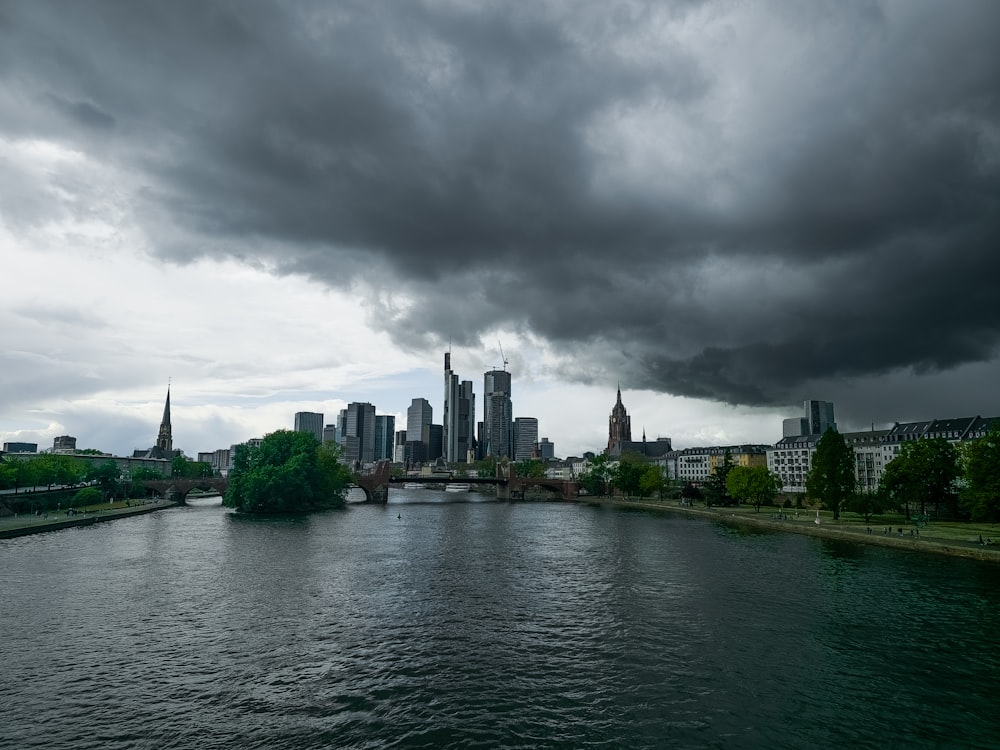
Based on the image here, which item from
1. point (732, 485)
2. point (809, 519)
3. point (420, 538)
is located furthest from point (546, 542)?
point (732, 485)

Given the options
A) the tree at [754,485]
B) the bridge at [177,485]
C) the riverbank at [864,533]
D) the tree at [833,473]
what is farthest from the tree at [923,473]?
the bridge at [177,485]

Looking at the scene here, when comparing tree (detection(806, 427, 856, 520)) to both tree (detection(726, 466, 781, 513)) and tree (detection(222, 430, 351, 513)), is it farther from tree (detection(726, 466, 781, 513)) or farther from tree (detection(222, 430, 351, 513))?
tree (detection(222, 430, 351, 513))

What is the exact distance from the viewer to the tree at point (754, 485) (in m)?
149

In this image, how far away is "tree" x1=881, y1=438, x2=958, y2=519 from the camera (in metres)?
113

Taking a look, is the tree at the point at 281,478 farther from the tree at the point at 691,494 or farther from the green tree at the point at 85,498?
the tree at the point at 691,494

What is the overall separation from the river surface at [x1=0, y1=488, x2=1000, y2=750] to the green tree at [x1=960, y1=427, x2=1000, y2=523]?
29256 millimetres

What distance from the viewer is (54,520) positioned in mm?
114062

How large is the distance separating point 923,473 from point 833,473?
1476 centimetres

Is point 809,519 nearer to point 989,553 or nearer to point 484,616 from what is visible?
point 989,553

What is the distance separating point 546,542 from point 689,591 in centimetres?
4317

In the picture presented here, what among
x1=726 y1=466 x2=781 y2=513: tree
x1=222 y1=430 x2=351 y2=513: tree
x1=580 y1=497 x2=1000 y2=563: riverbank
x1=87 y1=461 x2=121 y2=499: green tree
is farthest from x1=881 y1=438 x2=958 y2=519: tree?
x1=87 y1=461 x2=121 y2=499: green tree

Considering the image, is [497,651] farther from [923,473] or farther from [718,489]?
[718,489]

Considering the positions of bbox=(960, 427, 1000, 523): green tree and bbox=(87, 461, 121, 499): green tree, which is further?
bbox=(87, 461, 121, 499): green tree

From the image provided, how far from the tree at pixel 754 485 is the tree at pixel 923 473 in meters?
33.1
